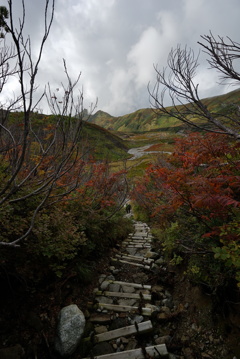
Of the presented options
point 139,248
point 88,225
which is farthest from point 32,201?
point 139,248

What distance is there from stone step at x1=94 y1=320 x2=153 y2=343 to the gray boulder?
40 cm

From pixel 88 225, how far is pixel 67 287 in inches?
63.3

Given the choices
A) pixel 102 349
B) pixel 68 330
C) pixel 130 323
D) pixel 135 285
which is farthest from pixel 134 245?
pixel 68 330

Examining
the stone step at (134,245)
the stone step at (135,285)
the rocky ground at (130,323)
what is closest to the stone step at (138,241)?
the stone step at (134,245)

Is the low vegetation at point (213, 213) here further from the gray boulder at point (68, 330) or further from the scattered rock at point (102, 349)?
the gray boulder at point (68, 330)

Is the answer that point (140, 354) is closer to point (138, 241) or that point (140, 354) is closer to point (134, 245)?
point (134, 245)

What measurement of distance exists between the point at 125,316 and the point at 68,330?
1.18 meters

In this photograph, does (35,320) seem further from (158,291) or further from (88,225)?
(158,291)

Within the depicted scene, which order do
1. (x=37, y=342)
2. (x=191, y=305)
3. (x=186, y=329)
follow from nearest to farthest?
(x=37, y=342), (x=186, y=329), (x=191, y=305)

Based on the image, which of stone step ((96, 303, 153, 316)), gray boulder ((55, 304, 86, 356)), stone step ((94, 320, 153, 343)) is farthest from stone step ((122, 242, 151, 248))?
gray boulder ((55, 304, 86, 356))

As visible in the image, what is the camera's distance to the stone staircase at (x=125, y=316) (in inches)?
116

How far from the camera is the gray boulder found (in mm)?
2859

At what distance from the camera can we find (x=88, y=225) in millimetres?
5086

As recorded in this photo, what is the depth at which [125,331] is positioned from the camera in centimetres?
327
